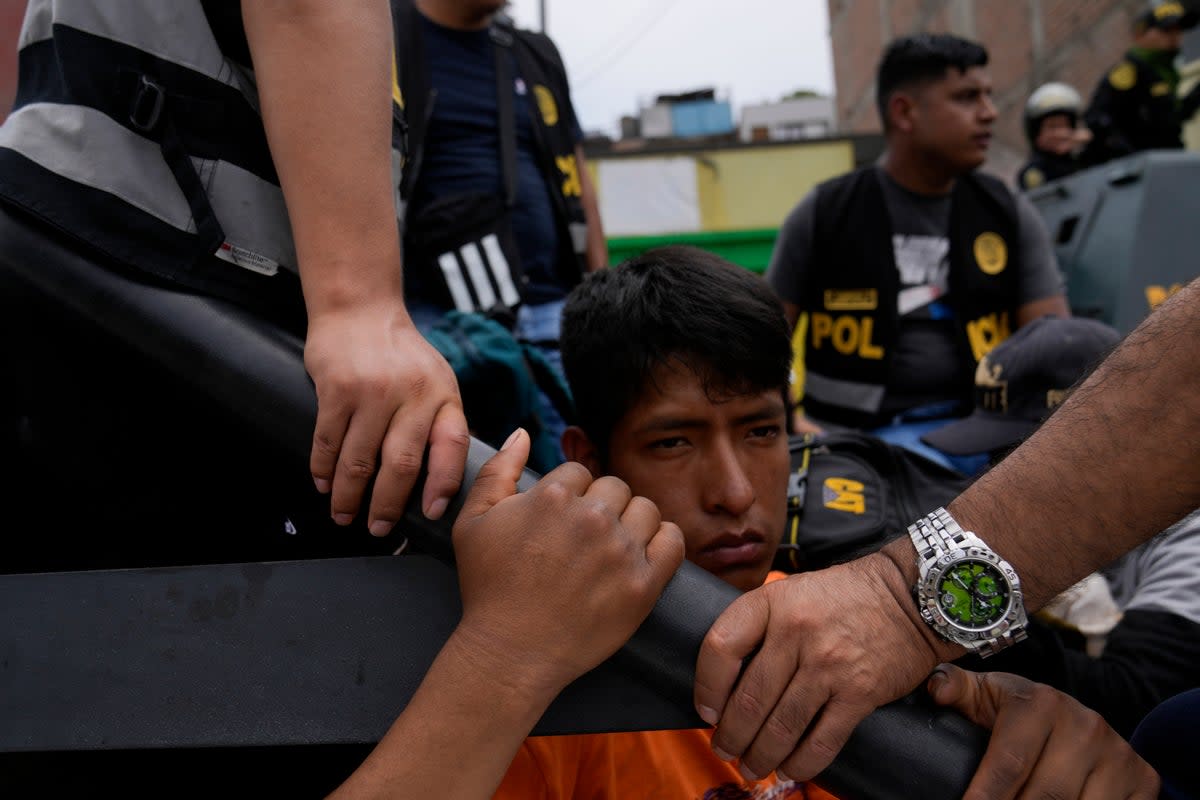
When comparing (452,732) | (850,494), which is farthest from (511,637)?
(850,494)

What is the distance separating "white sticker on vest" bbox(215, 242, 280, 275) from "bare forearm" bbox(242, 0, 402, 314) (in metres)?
0.07

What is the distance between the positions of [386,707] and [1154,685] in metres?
1.06

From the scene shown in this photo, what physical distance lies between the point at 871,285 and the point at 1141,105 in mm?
2640

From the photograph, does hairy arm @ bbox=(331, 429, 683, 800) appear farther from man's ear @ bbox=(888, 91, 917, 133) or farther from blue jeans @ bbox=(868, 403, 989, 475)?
man's ear @ bbox=(888, 91, 917, 133)

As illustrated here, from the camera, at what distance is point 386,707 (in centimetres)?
72

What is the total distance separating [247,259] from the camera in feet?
2.80

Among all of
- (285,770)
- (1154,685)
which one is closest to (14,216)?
(285,770)

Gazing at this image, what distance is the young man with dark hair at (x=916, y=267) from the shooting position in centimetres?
253

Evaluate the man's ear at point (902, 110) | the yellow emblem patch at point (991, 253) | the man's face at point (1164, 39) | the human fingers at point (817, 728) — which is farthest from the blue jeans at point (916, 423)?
the man's face at point (1164, 39)

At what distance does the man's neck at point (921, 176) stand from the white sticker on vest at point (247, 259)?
2.32 m

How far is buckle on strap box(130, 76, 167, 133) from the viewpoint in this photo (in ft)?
2.68

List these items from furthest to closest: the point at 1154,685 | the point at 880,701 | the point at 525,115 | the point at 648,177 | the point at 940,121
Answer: the point at 648,177, the point at 940,121, the point at 525,115, the point at 1154,685, the point at 880,701

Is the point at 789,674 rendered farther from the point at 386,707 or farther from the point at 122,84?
the point at 122,84

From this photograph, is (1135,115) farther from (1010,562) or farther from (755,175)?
(755,175)
